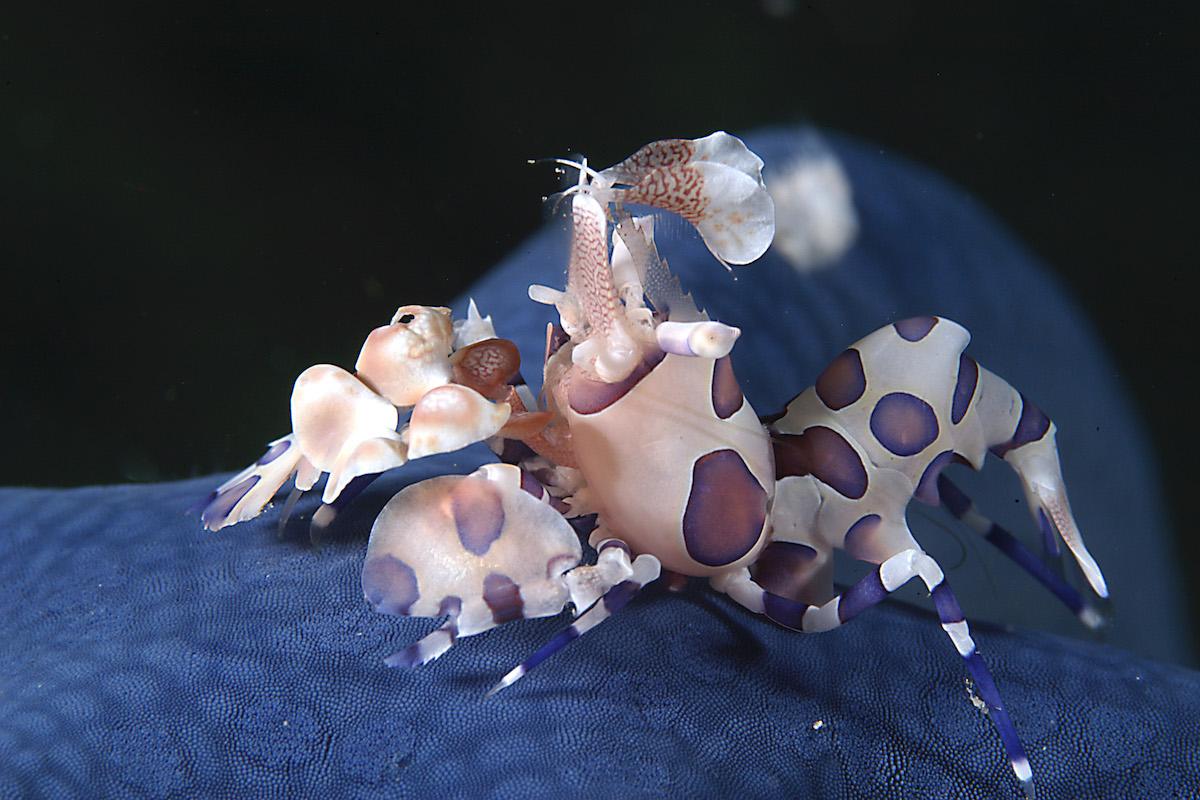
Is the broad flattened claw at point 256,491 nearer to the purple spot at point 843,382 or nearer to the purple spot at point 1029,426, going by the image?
the purple spot at point 843,382

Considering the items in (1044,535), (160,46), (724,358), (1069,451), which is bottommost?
(1069,451)

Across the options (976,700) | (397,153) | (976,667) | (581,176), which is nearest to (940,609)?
(976,667)

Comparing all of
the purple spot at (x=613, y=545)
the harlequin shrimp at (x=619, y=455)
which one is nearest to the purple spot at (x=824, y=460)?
the harlequin shrimp at (x=619, y=455)

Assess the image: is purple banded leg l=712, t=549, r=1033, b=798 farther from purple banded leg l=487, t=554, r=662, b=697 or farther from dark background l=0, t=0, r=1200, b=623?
dark background l=0, t=0, r=1200, b=623

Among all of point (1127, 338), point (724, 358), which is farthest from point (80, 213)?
point (1127, 338)

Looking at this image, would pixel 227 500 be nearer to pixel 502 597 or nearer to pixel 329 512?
pixel 329 512

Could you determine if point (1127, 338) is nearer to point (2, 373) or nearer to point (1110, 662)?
point (1110, 662)
